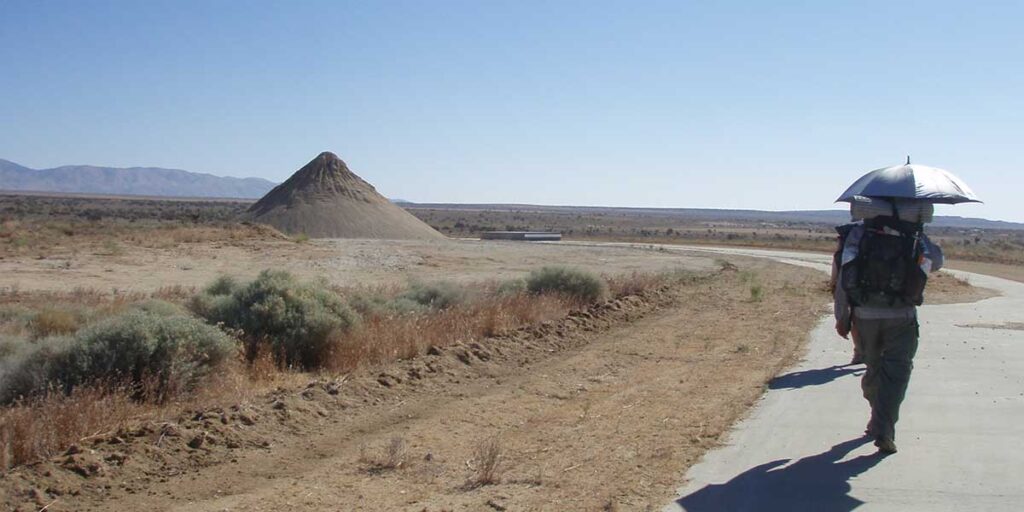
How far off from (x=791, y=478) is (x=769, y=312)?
14.7 m

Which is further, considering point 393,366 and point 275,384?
point 393,366

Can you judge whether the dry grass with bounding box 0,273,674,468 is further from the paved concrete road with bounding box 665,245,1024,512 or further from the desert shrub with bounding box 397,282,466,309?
the paved concrete road with bounding box 665,245,1024,512

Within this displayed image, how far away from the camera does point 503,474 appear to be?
727 centimetres

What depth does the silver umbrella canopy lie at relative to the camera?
7.54 metres

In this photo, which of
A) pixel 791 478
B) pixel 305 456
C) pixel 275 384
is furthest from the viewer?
pixel 275 384

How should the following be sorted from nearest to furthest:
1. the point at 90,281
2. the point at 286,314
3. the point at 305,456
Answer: the point at 305,456, the point at 286,314, the point at 90,281

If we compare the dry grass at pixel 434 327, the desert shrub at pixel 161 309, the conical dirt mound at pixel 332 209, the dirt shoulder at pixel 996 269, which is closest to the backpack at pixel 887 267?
the dry grass at pixel 434 327

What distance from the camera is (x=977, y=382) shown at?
1118 centimetres

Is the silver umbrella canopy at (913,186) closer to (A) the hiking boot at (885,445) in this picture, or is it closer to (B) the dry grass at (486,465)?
(A) the hiking boot at (885,445)

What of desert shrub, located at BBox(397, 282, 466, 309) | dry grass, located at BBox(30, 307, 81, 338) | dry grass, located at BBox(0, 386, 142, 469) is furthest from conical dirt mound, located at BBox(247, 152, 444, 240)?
dry grass, located at BBox(0, 386, 142, 469)

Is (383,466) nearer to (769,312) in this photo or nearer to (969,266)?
(769,312)

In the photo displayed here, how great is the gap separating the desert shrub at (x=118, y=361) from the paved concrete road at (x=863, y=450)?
5.43 meters

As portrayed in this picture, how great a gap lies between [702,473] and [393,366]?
5.18 m

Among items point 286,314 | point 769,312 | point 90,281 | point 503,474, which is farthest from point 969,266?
point 503,474
